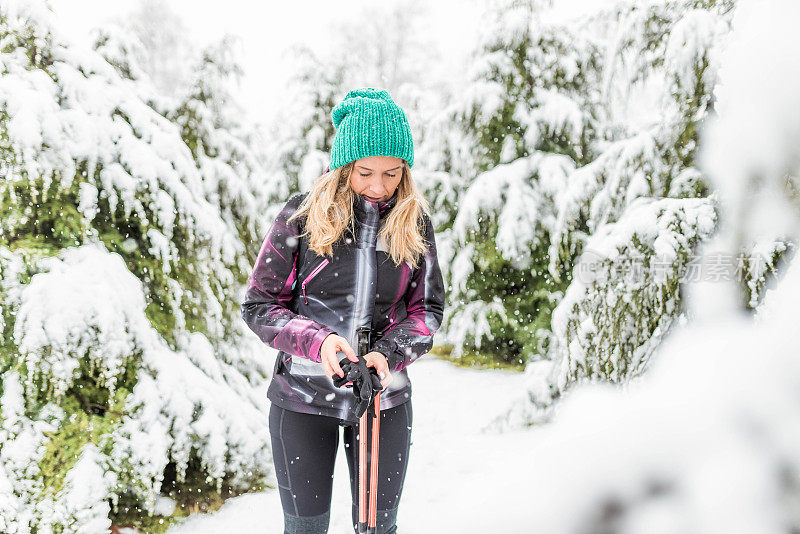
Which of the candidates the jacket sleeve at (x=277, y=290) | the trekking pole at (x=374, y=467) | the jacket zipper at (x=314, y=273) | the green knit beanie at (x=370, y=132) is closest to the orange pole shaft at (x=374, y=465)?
the trekking pole at (x=374, y=467)

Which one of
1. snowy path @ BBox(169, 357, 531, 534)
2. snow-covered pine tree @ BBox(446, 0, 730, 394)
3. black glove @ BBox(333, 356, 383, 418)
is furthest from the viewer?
snow-covered pine tree @ BBox(446, 0, 730, 394)

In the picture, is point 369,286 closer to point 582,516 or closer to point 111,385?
point 582,516

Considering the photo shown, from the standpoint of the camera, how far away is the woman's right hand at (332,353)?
147 centimetres

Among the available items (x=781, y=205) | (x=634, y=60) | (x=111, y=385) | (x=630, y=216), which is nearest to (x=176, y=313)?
(x=111, y=385)

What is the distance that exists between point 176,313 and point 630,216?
261 centimetres

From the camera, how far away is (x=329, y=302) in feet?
5.58

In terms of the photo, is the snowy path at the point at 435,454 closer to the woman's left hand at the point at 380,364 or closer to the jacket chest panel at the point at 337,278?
the woman's left hand at the point at 380,364

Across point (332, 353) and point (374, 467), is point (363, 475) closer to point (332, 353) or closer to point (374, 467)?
point (374, 467)

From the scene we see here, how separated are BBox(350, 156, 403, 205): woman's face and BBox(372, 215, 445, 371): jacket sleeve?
208mm

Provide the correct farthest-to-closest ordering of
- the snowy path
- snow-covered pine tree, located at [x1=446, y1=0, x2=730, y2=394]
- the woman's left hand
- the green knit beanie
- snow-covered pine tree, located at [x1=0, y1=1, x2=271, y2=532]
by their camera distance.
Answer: snow-covered pine tree, located at [x1=446, y1=0, x2=730, y2=394], the snowy path, snow-covered pine tree, located at [x1=0, y1=1, x2=271, y2=532], the green knit beanie, the woman's left hand

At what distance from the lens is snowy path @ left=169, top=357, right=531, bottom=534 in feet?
10.1

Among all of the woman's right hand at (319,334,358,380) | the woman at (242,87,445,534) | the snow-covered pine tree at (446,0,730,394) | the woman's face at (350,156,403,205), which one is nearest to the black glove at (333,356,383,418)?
the woman's right hand at (319,334,358,380)

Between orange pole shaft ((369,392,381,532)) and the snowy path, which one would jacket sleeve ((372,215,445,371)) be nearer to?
orange pole shaft ((369,392,381,532))

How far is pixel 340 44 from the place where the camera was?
15.0 meters
